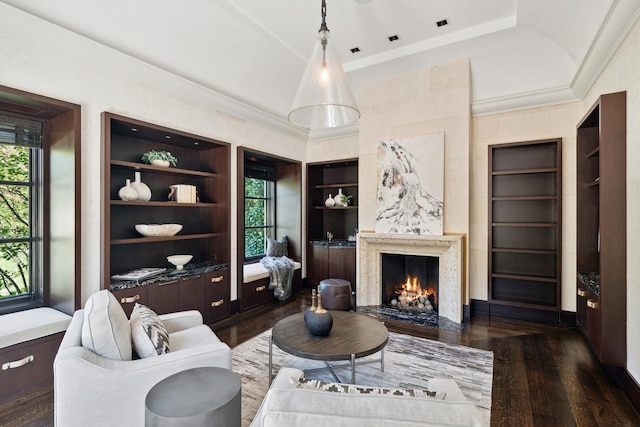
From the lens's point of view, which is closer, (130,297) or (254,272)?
(130,297)

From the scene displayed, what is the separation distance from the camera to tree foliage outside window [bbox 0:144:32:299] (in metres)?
2.79

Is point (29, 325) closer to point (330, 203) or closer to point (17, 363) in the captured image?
point (17, 363)

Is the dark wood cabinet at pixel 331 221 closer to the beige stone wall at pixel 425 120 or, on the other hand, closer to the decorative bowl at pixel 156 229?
the beige stone wall at pixel 425 120

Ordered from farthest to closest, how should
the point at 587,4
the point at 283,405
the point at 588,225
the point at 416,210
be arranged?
the point at 416,210, the point at 588,225, the point at 587,4, the point at 283,405

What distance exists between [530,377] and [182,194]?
4.02 m

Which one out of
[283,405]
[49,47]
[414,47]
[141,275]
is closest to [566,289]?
[414,47]

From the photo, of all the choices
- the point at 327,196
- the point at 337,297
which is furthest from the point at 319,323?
the point at 327,196

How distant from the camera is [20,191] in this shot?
290 cm

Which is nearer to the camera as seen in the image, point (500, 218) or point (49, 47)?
point (49, 47)

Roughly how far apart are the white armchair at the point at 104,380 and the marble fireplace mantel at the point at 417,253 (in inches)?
120

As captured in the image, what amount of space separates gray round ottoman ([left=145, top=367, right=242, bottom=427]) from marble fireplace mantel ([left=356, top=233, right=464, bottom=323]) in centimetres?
328

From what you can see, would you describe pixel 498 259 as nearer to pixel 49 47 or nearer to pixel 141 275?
pixel 141 275

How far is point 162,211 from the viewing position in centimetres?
395

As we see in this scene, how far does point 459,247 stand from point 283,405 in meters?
3.62
